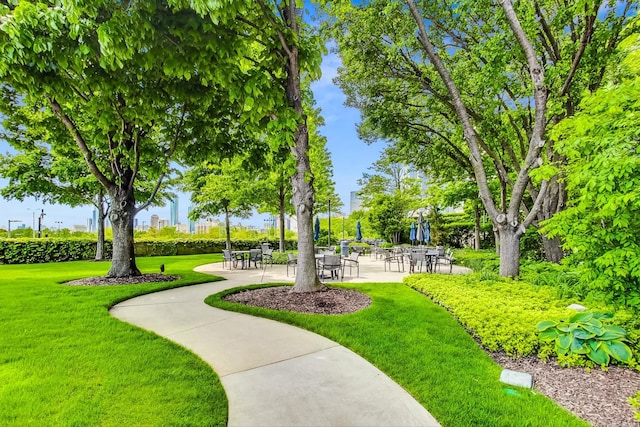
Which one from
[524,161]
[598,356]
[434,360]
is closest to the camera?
[598,356]

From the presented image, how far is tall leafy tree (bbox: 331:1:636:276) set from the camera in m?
7.91

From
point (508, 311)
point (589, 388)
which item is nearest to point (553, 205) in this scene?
point (508, 311)

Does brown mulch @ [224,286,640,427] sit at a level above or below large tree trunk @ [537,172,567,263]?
below

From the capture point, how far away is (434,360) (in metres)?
3.80

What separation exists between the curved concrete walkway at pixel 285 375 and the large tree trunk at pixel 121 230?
16.3 feet

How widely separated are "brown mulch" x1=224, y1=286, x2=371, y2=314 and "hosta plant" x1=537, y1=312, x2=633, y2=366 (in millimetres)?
3038

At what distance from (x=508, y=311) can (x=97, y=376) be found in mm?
5580

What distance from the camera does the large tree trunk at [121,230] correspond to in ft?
33.1

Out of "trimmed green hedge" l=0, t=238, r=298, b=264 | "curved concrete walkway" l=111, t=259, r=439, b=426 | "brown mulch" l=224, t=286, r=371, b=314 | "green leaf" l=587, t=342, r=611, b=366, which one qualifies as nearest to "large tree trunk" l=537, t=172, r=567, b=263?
"brown mulch" l=224, t=286, r=371, b=314

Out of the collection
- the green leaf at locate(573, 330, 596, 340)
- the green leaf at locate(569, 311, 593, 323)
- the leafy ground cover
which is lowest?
the leafy ground cover

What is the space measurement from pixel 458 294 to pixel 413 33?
7649mm

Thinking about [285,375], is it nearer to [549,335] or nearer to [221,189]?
[549,335]

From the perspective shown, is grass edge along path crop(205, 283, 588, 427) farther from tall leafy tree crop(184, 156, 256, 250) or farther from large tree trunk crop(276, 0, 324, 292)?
tall leafy tree crop(184, 156, 256, 250)

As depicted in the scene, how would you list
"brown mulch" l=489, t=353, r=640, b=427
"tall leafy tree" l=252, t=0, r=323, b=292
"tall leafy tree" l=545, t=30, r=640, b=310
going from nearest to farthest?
"brown mulch" l=489, t=353, r=640, b=427 < "tall leafy tree" l=545, t=30, r=640, b=310 < "tall leafy tree" l=252, t=0, r=323, b=292
